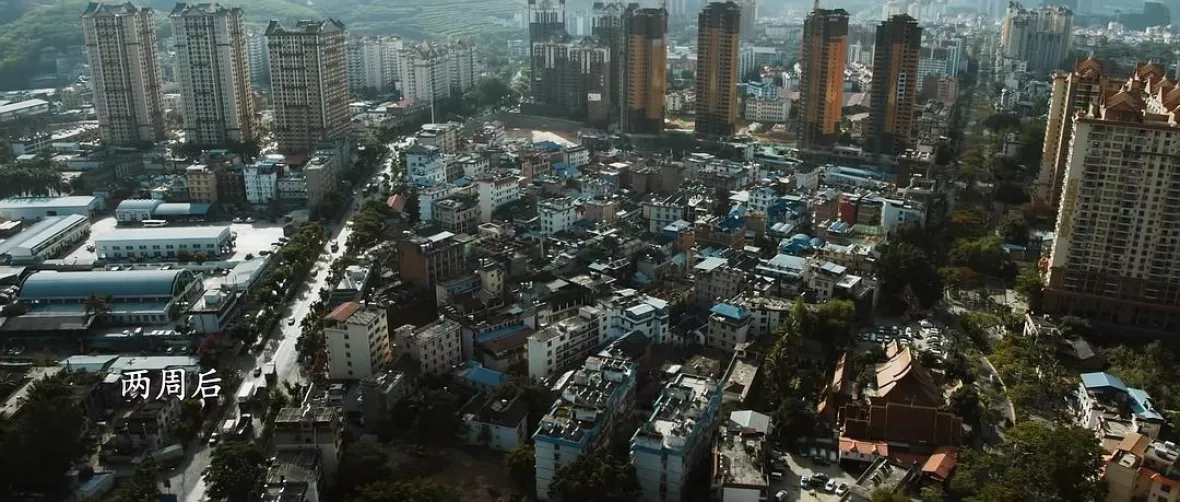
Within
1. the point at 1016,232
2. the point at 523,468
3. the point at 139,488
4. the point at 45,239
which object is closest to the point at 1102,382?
the point at 1016,232

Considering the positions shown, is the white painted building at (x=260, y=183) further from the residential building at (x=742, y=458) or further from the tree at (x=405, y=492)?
the residential building at (x=742, y=458)

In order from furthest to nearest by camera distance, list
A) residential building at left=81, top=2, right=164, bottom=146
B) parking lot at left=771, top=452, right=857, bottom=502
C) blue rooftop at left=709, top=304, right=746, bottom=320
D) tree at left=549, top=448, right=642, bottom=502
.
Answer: residential building at left=81, top=2, right=164, bottom=146 → blue rooftop at left=709, top=304, right=746, bottom=320 → parking lot at left=771, top=452, right=857, bottom=502 → tree at left=549, top=448, right=642, bottom=502

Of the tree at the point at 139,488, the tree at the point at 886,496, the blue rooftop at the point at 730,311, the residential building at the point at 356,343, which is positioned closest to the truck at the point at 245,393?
the residential building at the point at 356,343

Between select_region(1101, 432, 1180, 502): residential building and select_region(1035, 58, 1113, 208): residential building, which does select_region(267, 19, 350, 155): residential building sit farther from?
select_region(1101, 432, 1180, 502): residential building

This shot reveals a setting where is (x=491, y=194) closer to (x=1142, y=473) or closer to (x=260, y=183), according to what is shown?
(x=260, y=183)

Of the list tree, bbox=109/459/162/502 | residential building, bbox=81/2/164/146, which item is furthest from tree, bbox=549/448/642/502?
residential building, bbox=81/2/164/146

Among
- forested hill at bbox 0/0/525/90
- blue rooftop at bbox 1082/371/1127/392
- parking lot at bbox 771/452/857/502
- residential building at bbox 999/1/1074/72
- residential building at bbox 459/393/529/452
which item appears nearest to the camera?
parking lot at bbox 771/452/857/502

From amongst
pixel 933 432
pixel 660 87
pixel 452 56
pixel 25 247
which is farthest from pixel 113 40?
pixel 933 432
